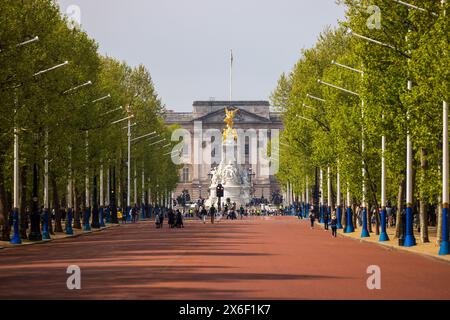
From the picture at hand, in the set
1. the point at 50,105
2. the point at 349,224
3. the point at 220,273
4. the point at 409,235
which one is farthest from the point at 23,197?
the point at 220,273

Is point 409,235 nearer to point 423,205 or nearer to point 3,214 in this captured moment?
point 423,205

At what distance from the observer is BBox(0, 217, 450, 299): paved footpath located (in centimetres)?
2972

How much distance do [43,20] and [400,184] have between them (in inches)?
852

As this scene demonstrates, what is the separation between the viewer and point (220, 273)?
123 ft

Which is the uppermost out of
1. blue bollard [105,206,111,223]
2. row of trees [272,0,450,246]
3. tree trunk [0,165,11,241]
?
row of trees [272,0,450,246]

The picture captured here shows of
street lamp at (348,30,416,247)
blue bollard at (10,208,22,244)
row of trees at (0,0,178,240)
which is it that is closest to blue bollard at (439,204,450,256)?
street lamp at (348,30,416,247)

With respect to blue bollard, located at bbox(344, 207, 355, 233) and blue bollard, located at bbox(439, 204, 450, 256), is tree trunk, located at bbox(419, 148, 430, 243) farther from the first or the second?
blue bollard, located at bbox(344, 207, 355, 233)

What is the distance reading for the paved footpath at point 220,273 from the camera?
29719mm

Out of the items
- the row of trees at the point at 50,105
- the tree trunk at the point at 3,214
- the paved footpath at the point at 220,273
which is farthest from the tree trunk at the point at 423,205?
the tree trunk at the point at 3,214

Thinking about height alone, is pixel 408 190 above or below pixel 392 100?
below

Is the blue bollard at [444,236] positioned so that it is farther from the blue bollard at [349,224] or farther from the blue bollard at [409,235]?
the blue bollard at [349,224]
